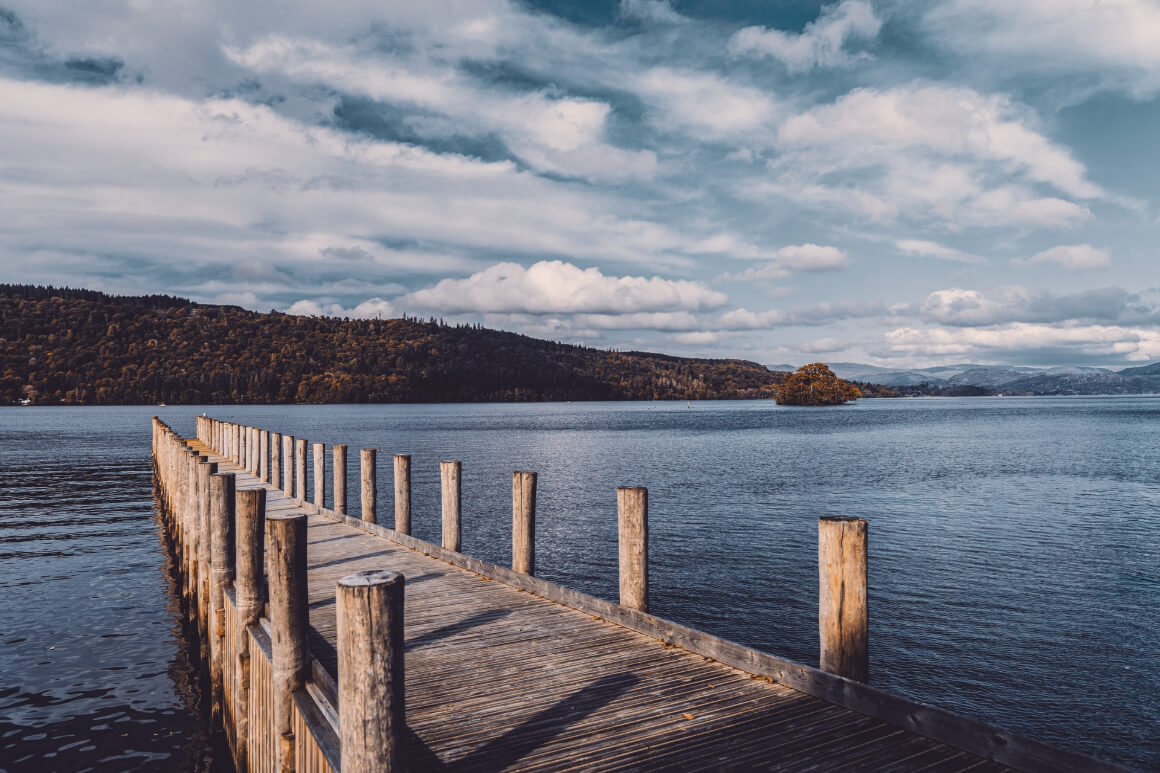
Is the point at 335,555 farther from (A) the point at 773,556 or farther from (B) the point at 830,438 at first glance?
(B) the point at 830,438

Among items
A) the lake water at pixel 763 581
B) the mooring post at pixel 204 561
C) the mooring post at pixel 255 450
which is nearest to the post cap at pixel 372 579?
the lake water at pixel 763 581

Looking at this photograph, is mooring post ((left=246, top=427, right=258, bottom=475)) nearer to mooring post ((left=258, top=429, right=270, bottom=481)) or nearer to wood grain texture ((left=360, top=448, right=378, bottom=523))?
mooring post ((left=258, top=429, right=270, bottom=481))

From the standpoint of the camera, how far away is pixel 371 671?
4.03 meters

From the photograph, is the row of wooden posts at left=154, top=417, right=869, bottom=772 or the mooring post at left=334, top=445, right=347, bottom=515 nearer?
the row of wooden posts at left=154, top=417, right=869, bottom=772

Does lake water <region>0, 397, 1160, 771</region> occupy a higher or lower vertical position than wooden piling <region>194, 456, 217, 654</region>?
lower

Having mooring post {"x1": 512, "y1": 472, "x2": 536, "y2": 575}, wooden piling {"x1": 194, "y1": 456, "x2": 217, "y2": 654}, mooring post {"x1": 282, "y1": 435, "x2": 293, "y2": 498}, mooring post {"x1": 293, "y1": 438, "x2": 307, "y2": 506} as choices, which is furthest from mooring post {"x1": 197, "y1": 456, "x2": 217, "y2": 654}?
mooring post {"x1": 282, "y1": 435, "x2": 293, "y2": 498}

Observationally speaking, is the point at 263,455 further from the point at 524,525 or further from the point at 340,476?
the point at 524,525

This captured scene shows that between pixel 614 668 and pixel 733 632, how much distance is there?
829 centimetres

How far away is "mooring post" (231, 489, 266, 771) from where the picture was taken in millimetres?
7926

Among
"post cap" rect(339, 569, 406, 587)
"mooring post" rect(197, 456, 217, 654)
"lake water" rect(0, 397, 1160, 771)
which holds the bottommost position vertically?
"lake water" rect(0, 397, 1160, 771)

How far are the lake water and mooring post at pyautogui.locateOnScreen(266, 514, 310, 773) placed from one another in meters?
4.50

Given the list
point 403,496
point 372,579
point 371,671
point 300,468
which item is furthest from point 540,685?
point 300,468

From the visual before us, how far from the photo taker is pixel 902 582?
1775 centimetres

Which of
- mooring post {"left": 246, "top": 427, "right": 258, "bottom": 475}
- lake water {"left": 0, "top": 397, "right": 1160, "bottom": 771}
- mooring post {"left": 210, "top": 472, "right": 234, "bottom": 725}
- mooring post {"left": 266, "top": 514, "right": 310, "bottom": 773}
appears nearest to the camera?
mooring post {"left": 266, "top": 514, "right": 310, "bottom": 773}
